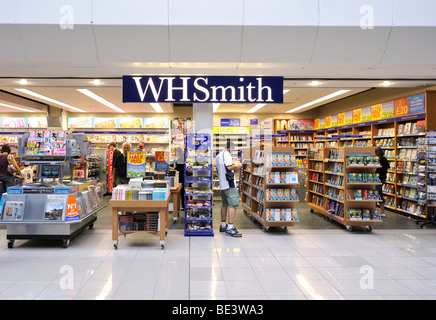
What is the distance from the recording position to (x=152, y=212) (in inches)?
201

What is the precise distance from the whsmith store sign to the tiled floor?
258cm

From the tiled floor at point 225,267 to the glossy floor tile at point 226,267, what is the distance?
1 centimetres

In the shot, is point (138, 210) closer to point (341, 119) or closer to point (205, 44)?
point (205, 44)

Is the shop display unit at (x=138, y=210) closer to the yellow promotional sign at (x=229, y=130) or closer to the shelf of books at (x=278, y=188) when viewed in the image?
the shelf of books at (x=278, y=188)

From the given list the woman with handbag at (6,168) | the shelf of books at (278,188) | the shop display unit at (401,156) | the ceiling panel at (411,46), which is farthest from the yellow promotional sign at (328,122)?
the woman with handbag at (6,168)

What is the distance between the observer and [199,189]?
19.3 feet

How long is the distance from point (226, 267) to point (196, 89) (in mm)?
3135

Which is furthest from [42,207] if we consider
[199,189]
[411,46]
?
[411,46]

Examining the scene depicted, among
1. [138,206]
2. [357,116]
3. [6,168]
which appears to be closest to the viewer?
[138,206]

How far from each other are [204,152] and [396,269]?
3.60m

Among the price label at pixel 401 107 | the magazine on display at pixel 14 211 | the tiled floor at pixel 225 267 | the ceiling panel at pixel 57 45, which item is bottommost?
the tiled floor at pixel 225 267

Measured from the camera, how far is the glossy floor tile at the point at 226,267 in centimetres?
330
